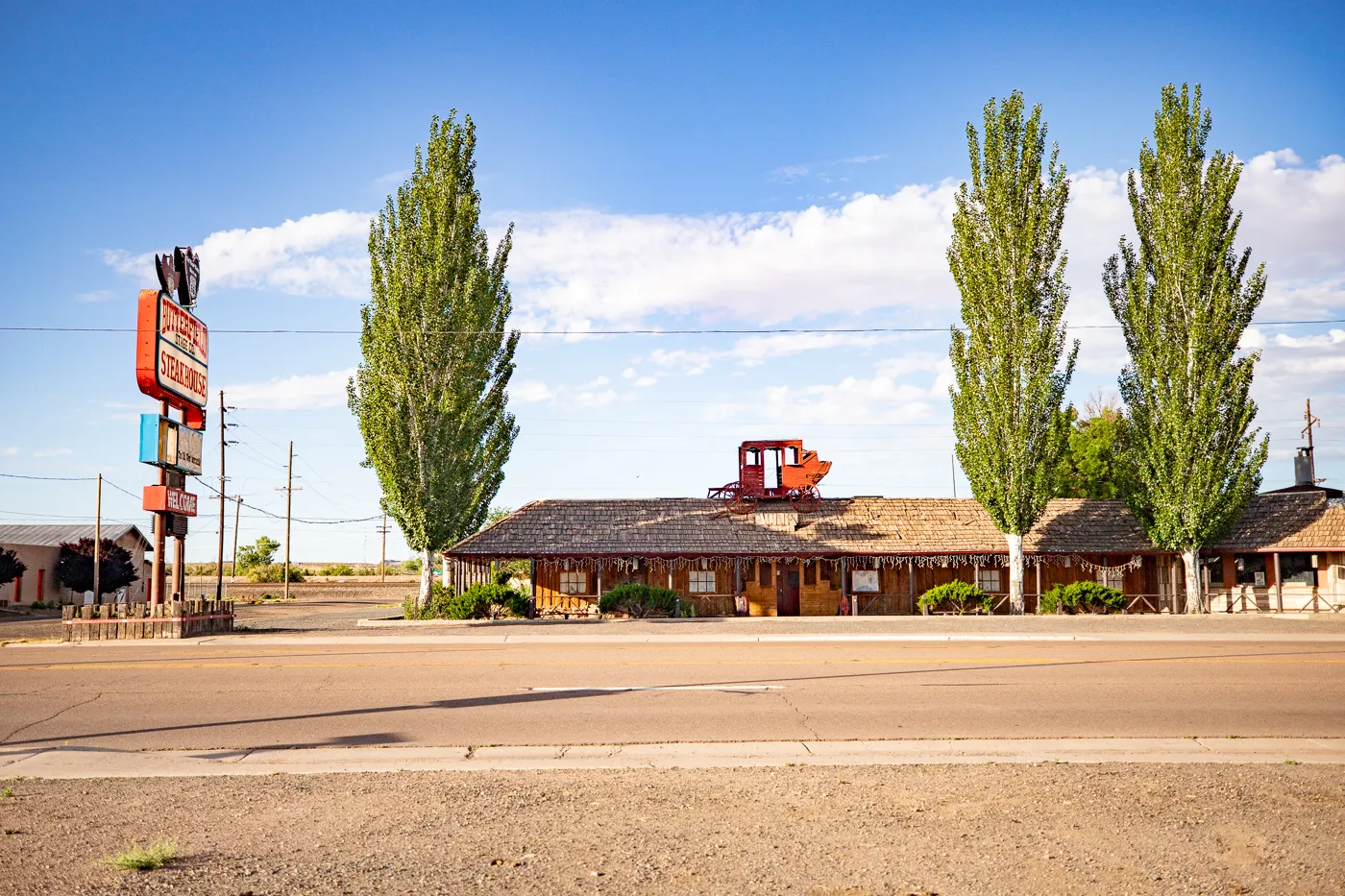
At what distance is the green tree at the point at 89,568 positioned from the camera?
48000mm

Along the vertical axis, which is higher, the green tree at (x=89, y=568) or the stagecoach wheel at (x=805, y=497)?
the stagecoach wheel at (x=805, y=497)

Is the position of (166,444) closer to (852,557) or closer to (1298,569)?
(852,557)

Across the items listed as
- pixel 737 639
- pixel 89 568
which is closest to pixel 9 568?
pixel 89 568

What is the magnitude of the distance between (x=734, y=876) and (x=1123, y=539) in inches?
1313

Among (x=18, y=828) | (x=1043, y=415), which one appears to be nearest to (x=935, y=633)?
(x=1043, y=415)

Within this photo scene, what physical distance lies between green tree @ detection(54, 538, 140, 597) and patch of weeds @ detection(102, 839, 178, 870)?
47.9 m

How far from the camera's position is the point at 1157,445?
32562 millimetres

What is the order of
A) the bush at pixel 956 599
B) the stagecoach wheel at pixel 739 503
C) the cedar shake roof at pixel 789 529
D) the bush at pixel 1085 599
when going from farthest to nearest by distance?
the stagecoach wheel at pixel 739 503
the cedar shake roof at pixel 789 529
the bush at pixel 956 599
the bush at pixel 1085 599

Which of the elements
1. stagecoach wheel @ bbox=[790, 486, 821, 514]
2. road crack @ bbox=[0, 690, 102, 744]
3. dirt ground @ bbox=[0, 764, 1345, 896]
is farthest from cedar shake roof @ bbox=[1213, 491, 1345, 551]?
road crack @ bbox=[0, 690, 102, 744]

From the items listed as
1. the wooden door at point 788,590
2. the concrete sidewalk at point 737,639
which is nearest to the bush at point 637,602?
the wooden door at point 788,590

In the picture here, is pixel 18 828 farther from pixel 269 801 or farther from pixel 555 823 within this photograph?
pixel 555 823

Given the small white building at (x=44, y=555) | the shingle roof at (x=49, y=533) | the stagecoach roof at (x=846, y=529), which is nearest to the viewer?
the stagecoach roof at (x=846, y=529)

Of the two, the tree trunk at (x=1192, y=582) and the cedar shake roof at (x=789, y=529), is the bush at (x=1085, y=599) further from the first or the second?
the tree trunk at (x=1192, y=582)

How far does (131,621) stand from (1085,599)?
28.2 meters
